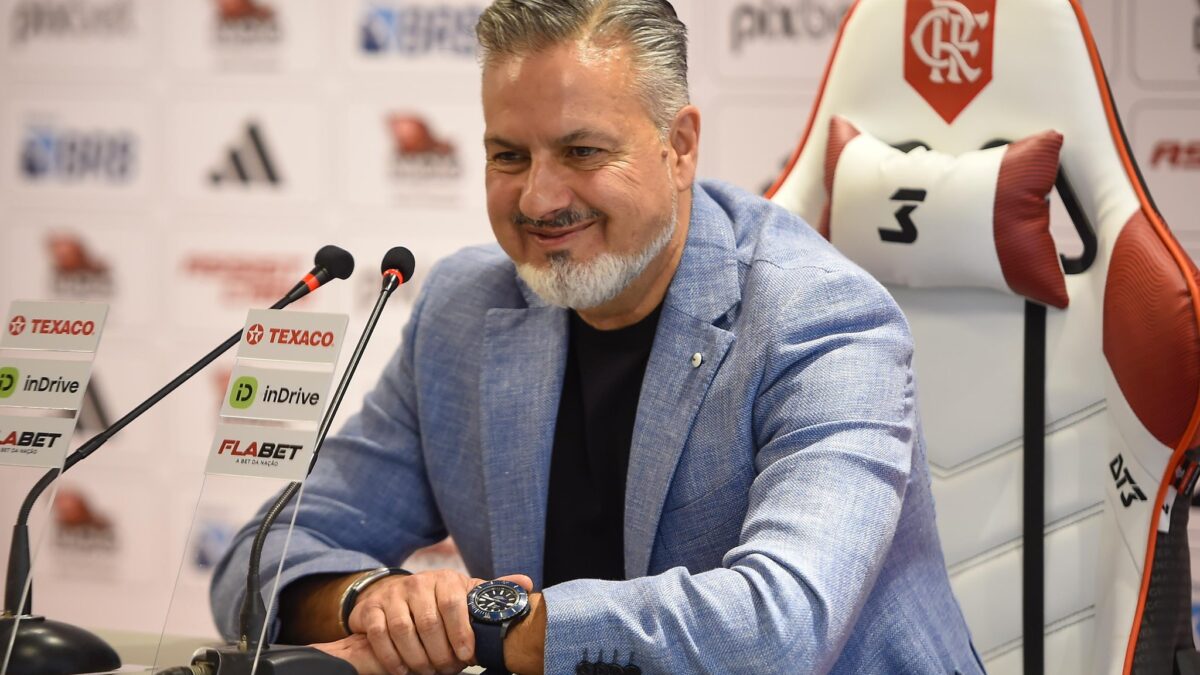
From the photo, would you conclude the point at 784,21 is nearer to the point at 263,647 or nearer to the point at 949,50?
the point at 949,50

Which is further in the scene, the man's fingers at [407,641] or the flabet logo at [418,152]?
the flabet logo at [418,152]

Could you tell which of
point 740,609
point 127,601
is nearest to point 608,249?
point 740,609

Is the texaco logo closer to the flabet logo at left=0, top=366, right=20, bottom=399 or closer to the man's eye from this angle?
the flabet logo at left=0, top=366, right=20, bottom=399

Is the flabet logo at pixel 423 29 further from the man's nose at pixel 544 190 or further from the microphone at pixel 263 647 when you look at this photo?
the microphone at pixel 263 647

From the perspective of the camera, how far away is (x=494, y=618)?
4.41 feet

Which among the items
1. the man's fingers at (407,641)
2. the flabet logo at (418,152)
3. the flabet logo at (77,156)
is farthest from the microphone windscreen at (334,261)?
the flabet logo at (77,156)

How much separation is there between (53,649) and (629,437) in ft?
2.57

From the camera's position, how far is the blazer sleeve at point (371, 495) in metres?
1.75

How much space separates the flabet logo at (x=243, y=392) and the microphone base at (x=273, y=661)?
9.2 inches

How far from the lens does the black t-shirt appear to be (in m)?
1.75

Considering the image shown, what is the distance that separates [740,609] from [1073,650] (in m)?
0.73

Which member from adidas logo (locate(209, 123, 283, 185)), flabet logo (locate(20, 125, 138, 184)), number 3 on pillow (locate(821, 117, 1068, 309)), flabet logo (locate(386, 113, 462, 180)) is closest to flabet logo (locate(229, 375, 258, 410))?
number 3 on pillow (locate(821, 117, 1068, 309))

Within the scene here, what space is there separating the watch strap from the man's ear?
705 millimetres

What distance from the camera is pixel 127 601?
3771 mm
